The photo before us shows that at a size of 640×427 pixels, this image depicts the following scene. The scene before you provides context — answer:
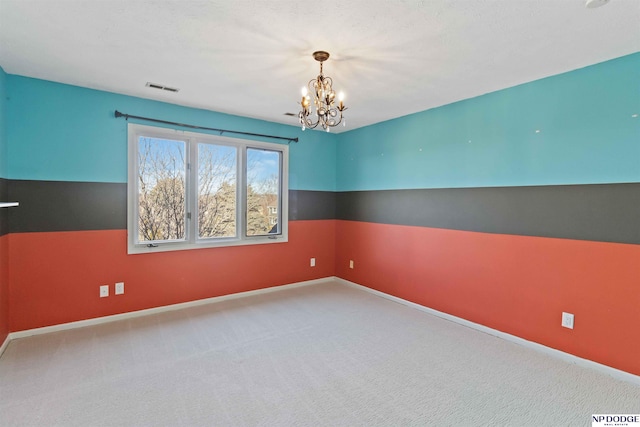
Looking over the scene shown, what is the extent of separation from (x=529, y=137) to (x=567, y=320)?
66.0 inches

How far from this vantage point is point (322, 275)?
17.0 ft

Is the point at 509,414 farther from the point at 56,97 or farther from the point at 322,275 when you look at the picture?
the point at 56,97

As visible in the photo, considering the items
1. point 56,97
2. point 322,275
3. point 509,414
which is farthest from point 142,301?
point 509,414

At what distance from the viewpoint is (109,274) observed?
336cm

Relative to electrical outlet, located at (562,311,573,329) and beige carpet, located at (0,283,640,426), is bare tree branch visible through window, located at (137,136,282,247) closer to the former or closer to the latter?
beige carpet, located at (0,283,640,426)

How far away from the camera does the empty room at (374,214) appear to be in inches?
80.2

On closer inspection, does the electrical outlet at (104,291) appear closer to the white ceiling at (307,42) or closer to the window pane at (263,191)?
the window pane at (263,191)

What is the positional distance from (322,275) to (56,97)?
4021 millimetres

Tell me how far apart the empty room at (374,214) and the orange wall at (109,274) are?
0.02 meters

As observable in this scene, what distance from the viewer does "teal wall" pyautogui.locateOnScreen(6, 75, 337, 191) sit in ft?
9.51

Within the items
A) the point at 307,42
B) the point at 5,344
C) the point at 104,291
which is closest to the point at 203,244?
the point at 104,291

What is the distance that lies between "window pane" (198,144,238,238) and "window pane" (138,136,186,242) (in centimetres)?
23

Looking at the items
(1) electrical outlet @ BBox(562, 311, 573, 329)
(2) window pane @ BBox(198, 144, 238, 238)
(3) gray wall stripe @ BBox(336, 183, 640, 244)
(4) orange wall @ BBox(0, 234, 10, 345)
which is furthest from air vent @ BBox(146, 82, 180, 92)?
(1) electrical outlet @ BBox(562, 311, 573, 329)

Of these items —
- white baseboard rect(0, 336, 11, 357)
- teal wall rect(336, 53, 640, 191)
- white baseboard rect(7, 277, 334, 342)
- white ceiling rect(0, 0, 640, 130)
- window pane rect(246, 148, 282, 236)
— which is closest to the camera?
white ceiling rect(0, 0, 640, 130)
